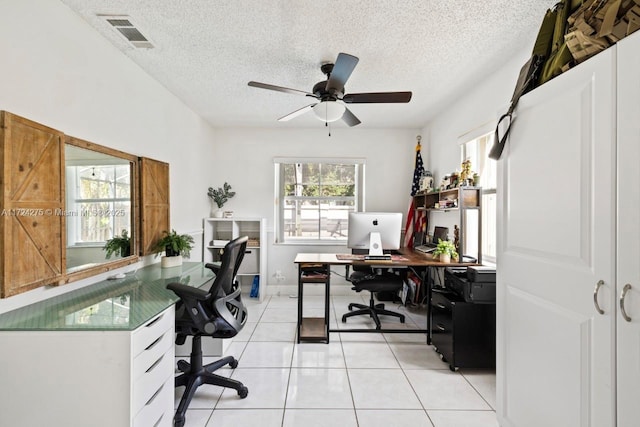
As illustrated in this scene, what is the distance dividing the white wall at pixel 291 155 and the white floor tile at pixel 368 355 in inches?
73.0

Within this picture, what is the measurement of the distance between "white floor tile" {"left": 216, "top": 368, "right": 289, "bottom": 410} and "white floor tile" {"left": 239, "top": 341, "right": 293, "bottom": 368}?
0.08 m

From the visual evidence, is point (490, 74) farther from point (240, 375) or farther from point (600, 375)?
point (240, 375)

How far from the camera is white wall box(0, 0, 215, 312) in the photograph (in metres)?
1.53

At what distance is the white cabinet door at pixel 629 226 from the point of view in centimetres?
93

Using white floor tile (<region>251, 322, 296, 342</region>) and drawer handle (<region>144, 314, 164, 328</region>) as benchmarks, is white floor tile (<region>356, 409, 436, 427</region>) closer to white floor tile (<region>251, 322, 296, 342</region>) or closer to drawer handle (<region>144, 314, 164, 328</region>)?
white floor tile (<region>251, 322, 296, 342</region>)

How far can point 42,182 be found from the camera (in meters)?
1.64

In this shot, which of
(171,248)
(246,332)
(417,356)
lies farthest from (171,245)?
(417,356)

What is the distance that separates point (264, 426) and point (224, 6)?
2599 millimetres

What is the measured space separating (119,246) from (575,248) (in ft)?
9.39

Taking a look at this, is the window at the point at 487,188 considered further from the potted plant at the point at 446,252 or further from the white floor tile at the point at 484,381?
the white floor tile at the point at 484,381

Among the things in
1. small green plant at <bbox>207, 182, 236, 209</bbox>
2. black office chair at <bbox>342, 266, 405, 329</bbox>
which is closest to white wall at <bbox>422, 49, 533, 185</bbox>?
black office chair at <bbox>342, 266, 405, 329</bbox>

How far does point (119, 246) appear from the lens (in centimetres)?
233

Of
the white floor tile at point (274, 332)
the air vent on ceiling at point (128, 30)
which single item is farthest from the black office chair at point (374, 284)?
the air vent on ceiling at point (128, 30)

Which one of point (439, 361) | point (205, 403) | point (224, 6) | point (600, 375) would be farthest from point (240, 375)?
point (224, 6)
